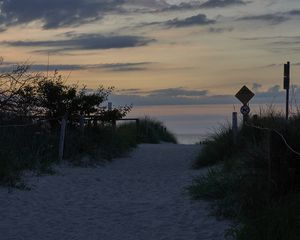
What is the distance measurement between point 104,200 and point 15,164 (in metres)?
3.32

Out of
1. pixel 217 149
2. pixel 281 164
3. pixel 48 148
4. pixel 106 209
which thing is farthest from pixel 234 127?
pixel 281 164

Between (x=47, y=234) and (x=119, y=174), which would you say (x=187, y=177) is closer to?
(x=119, y=174)

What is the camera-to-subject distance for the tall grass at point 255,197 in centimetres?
806

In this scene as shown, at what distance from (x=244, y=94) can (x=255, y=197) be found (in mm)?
10385

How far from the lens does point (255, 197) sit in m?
9.85

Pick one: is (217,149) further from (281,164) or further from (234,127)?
(281,164)

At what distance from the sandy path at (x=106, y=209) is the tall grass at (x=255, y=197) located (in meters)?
0.36

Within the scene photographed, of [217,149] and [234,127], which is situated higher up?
[234,127]

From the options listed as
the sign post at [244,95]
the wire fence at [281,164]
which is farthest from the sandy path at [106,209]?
the sign post at [244,95]

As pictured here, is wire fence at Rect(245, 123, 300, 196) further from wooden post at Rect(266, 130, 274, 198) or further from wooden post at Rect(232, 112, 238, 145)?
wooden post at Rect(232, 112, 238, 145)

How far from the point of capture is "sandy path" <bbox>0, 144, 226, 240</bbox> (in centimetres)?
970

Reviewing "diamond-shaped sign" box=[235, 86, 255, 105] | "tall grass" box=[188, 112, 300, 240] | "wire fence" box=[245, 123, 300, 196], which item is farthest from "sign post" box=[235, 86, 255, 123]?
"wire fence" box=[245, 123, 300, 196]

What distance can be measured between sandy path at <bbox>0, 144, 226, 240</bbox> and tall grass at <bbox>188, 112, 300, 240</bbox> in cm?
36

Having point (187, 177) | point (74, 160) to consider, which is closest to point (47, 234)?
point (187, 177)
